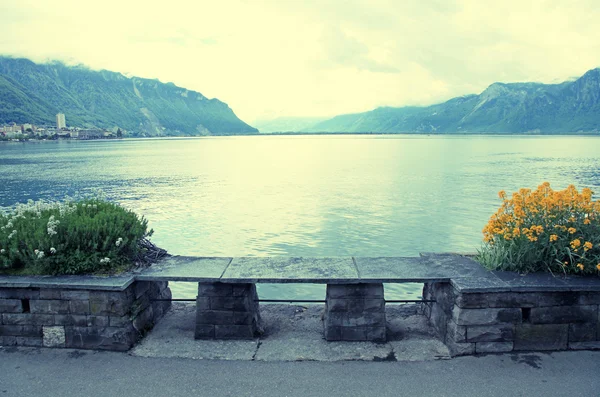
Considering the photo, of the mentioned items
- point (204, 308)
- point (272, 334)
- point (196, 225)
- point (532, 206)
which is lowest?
point (196, 225)

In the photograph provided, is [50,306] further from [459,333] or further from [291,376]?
[459,333]

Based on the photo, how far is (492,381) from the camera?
15.9 feet

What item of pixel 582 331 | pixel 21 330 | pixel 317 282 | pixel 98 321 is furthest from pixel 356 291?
pixel 21 330

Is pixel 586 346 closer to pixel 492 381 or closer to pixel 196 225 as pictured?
pixel 492 381

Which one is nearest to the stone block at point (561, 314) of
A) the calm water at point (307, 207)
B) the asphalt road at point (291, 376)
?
the asphalt road at point (291, 376)

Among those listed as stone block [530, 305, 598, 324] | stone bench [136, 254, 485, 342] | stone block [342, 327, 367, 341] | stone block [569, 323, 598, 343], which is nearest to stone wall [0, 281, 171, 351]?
stone bench [136, 254, 485, 342]

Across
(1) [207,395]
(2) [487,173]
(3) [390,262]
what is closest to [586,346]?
(3) [390,262]

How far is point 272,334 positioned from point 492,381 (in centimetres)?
262

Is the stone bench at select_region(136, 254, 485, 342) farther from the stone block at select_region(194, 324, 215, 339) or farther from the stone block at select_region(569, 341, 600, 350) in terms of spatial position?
the stone block at select_region(569, 341, 600, 350)

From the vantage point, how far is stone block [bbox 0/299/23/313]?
221 inches

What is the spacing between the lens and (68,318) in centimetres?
556

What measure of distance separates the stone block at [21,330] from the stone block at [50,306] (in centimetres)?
22

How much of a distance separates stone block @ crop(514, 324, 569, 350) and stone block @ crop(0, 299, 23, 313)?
225 inches

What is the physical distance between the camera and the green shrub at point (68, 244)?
5797 millimetres
